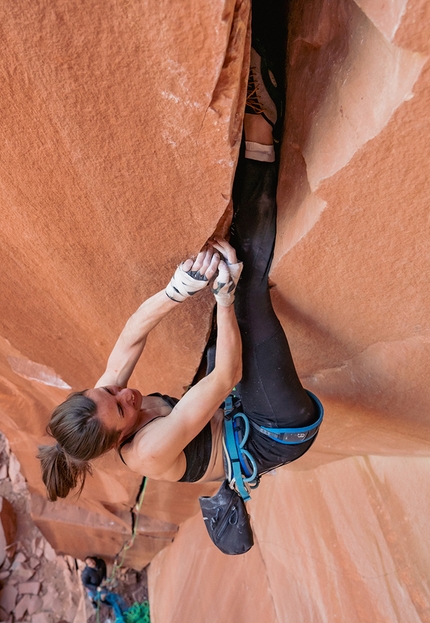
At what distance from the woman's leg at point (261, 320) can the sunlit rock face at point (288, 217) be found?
0.06 metres

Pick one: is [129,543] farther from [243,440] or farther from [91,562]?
[243,440]

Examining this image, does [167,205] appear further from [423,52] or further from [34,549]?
[34,549]

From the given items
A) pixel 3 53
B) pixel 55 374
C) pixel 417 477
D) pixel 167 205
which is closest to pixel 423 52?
pixel 167 205

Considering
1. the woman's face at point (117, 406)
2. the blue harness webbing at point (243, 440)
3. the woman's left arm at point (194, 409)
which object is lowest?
the blue harness webbing at point (243, 440)

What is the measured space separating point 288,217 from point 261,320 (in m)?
0.35

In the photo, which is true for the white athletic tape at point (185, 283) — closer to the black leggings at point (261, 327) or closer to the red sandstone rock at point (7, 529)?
the black leggings at point (261, 327)

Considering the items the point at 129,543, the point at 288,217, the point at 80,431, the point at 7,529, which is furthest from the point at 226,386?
the point at 7,529

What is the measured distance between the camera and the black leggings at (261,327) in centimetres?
146

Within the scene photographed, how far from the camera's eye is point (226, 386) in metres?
1.45

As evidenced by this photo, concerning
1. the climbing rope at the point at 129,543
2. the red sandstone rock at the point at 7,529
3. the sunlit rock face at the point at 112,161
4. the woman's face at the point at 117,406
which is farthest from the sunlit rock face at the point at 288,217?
the red sandstone rock at the point at 7,529

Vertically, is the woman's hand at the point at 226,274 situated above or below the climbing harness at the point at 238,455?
above

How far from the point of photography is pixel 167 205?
1.37 meters

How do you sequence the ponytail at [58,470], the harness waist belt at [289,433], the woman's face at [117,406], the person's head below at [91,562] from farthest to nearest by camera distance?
1. the person's head below at [91,562]
2. the harness waist belt at [289,433]
3. the ponytail at [58,470]
4. the woman's face at [117,406]

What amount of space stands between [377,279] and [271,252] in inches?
13.5
